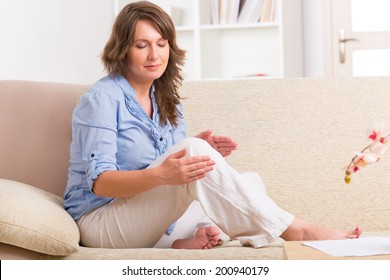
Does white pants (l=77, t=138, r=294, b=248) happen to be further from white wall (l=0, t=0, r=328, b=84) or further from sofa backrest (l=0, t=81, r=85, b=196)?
white wall (l=0, t=0, r=328, b=84)

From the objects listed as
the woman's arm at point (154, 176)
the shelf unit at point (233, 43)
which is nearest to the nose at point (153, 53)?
the woman's arm at point (154, 176)

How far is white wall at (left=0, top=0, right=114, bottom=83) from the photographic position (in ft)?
10.9

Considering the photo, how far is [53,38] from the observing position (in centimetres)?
381

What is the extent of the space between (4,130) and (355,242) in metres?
1.30

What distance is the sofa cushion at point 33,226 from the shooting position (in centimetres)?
173

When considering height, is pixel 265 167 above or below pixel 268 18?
below

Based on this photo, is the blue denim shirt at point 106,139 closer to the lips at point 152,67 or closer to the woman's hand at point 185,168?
the lips at point 152,67

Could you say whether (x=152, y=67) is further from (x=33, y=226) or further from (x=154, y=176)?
(x=33, y=226)

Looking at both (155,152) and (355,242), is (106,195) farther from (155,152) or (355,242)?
(355,242)

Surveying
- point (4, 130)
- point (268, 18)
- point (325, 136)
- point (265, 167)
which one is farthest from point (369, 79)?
point (268, 18)

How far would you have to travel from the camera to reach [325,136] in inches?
94.0

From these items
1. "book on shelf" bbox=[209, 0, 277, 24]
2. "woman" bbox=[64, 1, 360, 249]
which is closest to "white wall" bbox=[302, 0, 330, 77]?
"book on shelf" bbox=[209, 0, 277, 24]

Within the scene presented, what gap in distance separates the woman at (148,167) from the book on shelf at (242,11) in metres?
2.04

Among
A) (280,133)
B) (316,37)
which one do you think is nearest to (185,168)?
(280,133)
